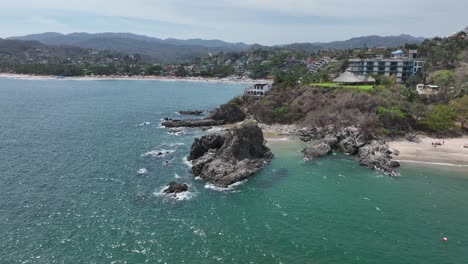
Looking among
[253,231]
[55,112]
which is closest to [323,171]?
[253,231]

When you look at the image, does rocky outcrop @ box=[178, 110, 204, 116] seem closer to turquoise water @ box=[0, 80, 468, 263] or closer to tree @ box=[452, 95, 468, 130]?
turquoise water @ box=[0, 80, 468, 263]

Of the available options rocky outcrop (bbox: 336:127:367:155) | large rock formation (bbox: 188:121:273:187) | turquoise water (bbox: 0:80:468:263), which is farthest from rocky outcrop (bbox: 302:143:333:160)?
large rock formation (bbox: 188:121:273:187)

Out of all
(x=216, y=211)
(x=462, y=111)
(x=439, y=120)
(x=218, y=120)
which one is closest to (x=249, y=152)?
(x=216, y=211)

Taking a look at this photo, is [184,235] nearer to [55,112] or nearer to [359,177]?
[359,177]

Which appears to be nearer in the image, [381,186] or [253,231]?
[253,231]

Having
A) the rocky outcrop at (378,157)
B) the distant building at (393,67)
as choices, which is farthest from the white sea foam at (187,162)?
the distant building at (393,67)

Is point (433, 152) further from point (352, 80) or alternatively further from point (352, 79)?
point (352, 79)
